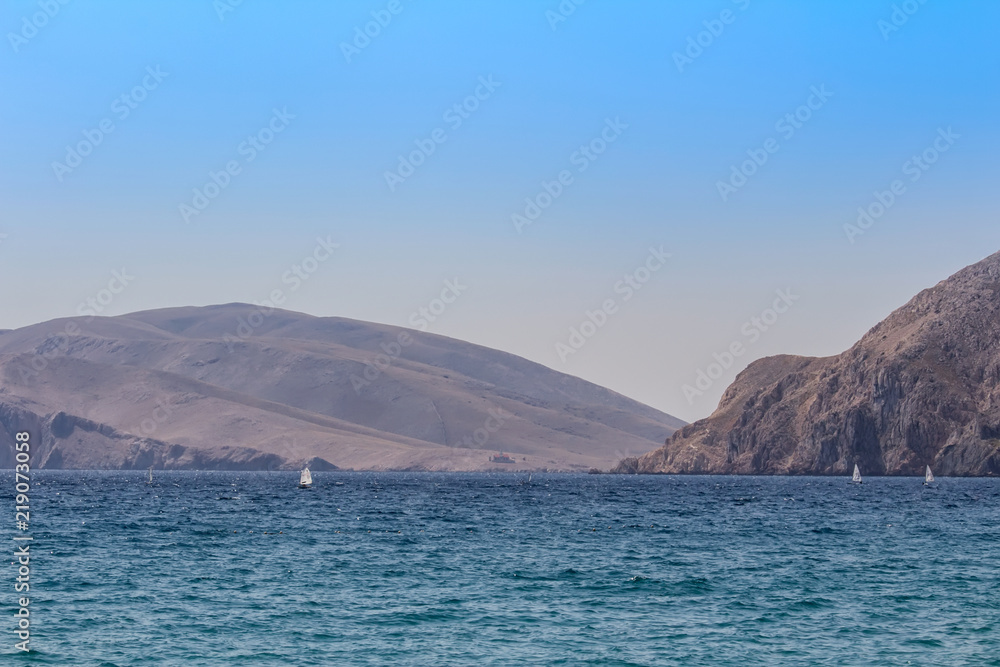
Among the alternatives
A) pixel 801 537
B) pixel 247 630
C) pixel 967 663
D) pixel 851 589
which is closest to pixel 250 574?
pixel 247 630

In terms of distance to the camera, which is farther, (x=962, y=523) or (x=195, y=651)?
(x=962, y=523)

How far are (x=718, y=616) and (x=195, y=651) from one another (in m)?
21.2

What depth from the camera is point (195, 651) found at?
3891 centimetres

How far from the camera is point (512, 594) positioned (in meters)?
51.4

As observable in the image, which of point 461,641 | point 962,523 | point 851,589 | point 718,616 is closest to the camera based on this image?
point 461,641

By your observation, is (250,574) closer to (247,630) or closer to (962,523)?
(247,630)

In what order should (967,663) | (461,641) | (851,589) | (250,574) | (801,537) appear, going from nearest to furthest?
(967,663), (461,641), (851,589), (250,574), (801,537)

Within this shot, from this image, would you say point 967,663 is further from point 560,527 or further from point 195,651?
point 560,527

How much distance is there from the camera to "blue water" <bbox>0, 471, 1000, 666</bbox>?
129ft

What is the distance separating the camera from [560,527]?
303 ft

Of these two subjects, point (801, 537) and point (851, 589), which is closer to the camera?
point (851, 589)

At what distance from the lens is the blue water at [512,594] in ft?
129

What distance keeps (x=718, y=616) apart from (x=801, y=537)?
37619 millimetres

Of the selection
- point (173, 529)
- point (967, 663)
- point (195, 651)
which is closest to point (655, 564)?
point (967, 663)
